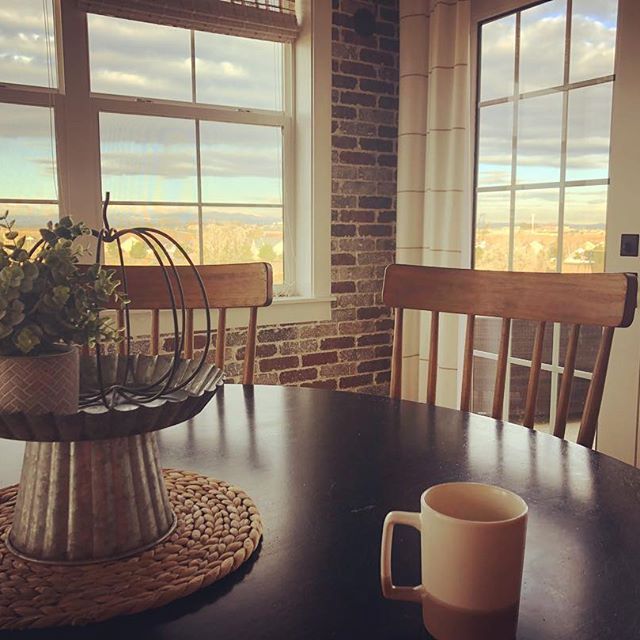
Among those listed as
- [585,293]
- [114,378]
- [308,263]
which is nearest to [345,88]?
[308,263]

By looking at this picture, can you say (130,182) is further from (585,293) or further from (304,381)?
(585,293)

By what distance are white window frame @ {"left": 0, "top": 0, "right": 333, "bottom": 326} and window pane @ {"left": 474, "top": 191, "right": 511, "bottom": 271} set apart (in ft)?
2.28

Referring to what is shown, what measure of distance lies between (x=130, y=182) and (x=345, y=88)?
109 cm

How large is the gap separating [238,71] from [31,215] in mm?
1112

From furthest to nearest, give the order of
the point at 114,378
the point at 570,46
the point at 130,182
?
1. the point at 130,182
2. the point at 570,46
3. the point at 114,378

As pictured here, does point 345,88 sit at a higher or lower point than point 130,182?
higher

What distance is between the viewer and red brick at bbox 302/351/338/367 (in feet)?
10.6

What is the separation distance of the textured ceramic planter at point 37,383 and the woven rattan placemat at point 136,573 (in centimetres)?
16

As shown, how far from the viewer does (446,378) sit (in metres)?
3.15

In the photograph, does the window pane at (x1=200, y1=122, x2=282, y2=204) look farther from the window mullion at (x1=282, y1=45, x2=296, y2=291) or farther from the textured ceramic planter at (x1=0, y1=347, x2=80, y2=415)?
the textured ceramic planter at (x1=0, y1=347, x2=80, y2=415)

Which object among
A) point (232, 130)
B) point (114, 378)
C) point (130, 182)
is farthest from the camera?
point (232, 130)

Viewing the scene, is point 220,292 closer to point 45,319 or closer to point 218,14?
point 45,319

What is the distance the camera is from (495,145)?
3025mm

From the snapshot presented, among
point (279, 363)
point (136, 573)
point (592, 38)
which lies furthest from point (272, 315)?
point (136, 573)
